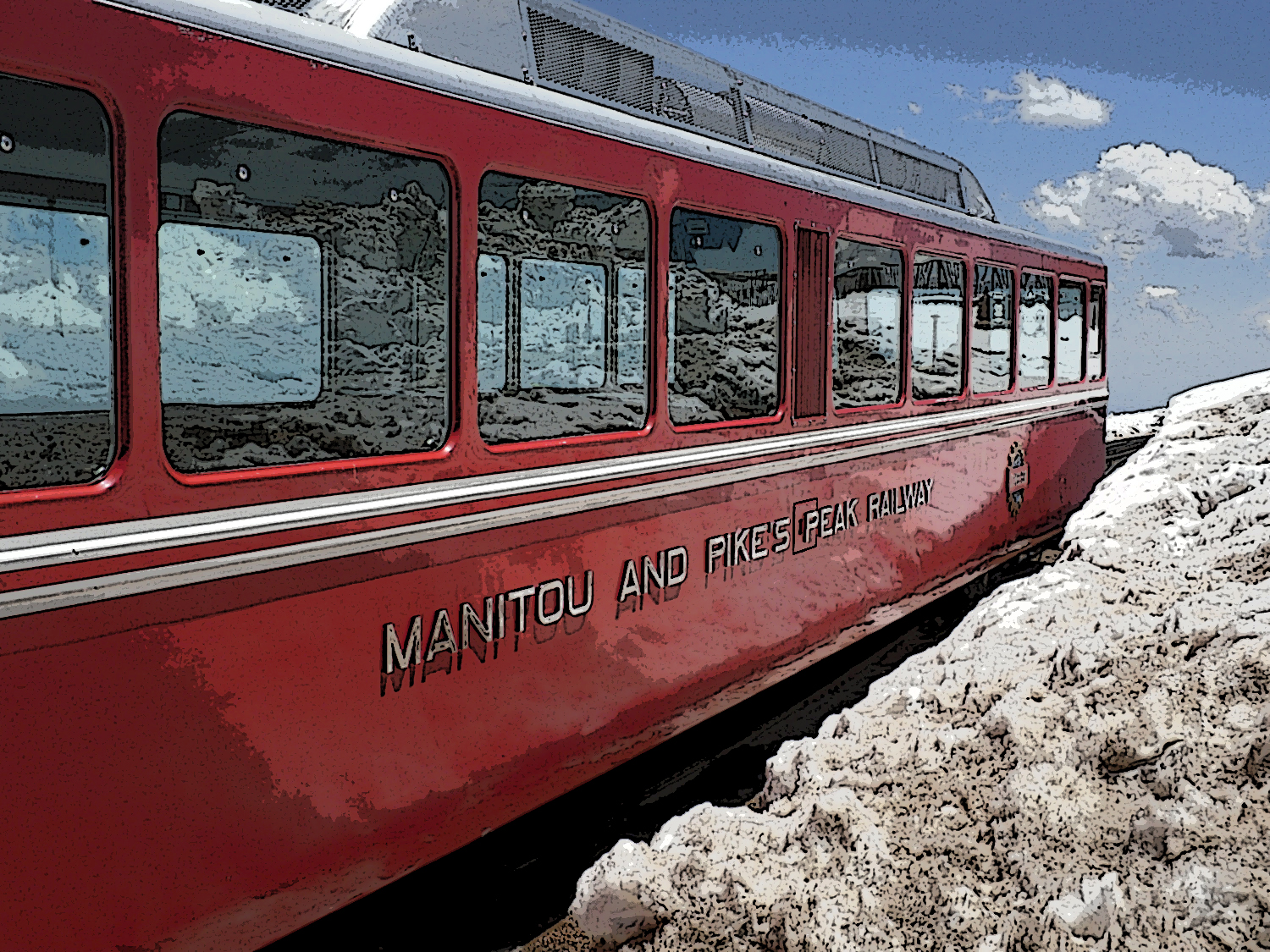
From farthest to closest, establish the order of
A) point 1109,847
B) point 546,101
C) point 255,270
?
point 546,101
point 255,270
point 1109,847

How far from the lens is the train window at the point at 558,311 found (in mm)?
3408

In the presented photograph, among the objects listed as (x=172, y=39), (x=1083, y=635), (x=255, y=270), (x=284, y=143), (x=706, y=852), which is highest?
(x=172, y=39)

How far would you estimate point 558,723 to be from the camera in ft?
12.1

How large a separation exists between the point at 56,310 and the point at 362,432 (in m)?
0.85

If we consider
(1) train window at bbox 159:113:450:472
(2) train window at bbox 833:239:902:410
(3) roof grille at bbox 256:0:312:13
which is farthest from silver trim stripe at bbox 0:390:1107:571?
(3) roof grille at bbox 256:0:312:13

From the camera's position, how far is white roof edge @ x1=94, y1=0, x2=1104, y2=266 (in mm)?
2627

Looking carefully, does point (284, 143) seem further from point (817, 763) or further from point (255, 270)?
point (817, 763)

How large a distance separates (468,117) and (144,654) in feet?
5.80

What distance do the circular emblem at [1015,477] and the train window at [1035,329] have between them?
1.57 feet

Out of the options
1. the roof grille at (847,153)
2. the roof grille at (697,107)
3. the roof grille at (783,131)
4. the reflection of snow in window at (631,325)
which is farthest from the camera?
the roof grille at (847,153)

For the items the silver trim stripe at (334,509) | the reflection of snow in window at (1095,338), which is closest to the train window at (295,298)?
the silver trim stripe at (334,509)

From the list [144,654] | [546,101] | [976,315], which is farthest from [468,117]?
[976,315]

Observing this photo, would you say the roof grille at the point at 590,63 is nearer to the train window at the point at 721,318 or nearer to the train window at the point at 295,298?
the train window at the point at 721,318

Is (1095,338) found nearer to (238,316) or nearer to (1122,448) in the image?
(1122,448)
